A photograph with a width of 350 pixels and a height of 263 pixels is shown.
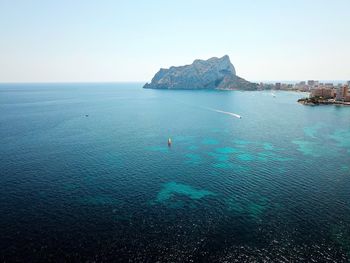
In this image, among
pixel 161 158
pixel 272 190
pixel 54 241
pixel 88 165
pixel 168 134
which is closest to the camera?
pixel 54 241

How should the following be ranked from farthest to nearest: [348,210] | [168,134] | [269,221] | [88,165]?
[168,134] → [88,165] → [348,210] → [269,221]

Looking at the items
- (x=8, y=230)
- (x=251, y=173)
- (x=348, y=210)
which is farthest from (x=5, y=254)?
(x=348, y=210)

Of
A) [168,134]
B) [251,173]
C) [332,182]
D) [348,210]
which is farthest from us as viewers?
[168,134]

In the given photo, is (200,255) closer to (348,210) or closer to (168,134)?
(348,210)

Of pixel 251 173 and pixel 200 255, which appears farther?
pixel 251 173

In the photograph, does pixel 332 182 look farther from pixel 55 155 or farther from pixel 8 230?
pixel 55 155

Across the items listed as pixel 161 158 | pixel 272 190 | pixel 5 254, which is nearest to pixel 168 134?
pixel 161 158
